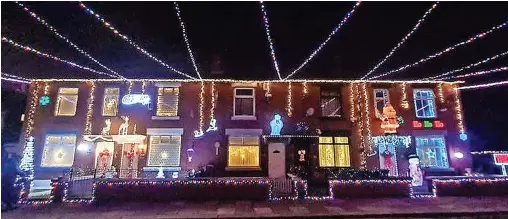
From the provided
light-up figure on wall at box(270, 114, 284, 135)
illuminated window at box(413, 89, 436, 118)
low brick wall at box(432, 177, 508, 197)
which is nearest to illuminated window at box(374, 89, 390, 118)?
illuminated window at box(413, 89, 436, 118)

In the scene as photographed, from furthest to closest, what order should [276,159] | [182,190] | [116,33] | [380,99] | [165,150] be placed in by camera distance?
[380,99]
[165,150]
[276,159]
[182,190]
[116,33]

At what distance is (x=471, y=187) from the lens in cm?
1136

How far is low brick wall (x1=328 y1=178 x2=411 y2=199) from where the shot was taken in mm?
11031

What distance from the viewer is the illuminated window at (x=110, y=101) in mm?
15609

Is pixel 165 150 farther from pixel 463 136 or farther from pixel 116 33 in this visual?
pixel 463 136

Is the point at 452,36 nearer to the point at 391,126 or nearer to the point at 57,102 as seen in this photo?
the point at 391,126

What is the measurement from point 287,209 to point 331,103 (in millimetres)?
Answer: 8780

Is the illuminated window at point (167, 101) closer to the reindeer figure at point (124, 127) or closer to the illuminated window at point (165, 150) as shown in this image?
the illuminated window at point (165, 150)

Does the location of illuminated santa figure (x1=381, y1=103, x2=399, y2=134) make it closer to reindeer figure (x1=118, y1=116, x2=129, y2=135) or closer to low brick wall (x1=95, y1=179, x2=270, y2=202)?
low brick wall (x1=95, y1=179, x2=270, y2=202)

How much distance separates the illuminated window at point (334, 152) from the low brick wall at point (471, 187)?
4724 millimetres

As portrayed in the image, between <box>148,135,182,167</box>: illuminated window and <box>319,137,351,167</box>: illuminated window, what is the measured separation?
7.89 m

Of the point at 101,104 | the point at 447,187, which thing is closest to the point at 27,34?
the point at 101,104

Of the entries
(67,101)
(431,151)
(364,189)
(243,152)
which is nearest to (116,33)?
(243,152)

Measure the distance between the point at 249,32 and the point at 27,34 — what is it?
7.18 m
